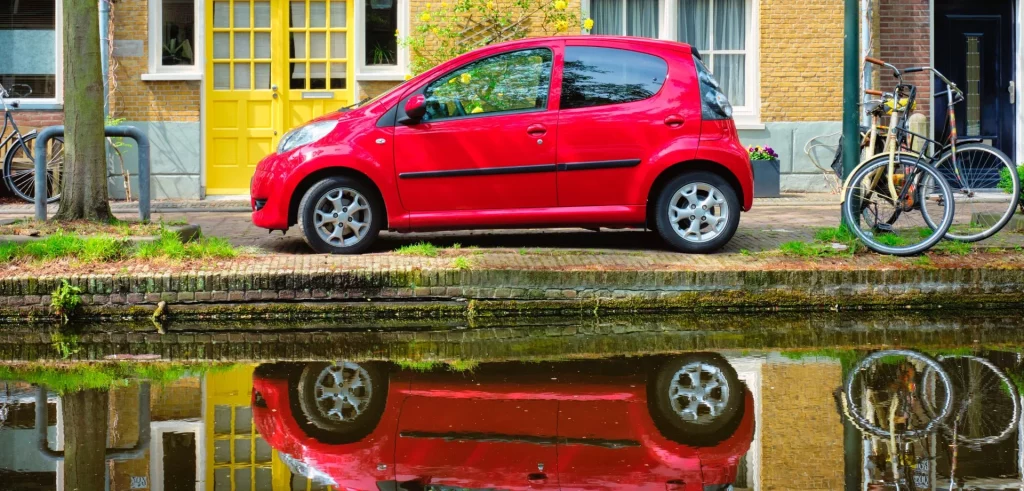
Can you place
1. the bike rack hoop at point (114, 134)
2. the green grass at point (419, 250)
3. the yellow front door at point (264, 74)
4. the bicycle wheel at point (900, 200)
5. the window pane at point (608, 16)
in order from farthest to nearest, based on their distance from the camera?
the window pane at point (608, 16)
the yellow front door at point (264, 74)
the bike rack hoop at point (114, 134)
the green grass at point (419, 250)
the bicycle wheel at point (900, 200)

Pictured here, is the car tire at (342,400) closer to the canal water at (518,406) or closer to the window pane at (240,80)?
the canal water at (518,406)

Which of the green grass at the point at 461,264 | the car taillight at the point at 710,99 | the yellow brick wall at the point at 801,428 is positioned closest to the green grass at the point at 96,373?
the green grass at the point at 461,264

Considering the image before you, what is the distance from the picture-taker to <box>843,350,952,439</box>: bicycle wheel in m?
5.22

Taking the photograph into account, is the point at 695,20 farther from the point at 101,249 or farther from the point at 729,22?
the point at 101,249

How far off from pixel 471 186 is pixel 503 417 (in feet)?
14.3

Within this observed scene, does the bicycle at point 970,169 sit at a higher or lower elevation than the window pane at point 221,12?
lower

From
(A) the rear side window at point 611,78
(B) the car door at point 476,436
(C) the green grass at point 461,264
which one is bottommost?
(B) the car door at point 476,436

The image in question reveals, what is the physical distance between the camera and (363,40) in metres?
16.3

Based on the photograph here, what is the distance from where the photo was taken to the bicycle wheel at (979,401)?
16.7ft

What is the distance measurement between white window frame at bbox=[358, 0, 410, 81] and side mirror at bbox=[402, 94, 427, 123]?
6583 millimetres

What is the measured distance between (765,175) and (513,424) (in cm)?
1122

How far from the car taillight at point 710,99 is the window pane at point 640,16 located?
7.27 m

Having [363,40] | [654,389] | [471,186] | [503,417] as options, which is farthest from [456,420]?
[363,40]

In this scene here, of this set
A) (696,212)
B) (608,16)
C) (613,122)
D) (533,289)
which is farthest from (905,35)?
(533,289)
